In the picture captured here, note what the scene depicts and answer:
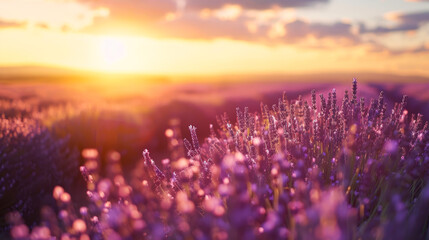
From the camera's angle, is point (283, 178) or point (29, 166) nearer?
point (283, 178)

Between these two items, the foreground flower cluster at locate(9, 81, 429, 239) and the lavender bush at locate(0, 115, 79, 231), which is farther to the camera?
the lavender bush at locate(0, 115, 79, 231)

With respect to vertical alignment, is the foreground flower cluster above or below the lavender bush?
above

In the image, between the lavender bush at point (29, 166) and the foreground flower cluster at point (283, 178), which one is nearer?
the foreground flower cluster at point (283, 178)

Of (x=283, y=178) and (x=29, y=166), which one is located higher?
(x=283, y=178)

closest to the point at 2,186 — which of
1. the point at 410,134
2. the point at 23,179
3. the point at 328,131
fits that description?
the point at 23,179

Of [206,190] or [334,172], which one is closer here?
[206,190]

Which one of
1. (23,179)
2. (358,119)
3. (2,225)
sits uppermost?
(358,119)

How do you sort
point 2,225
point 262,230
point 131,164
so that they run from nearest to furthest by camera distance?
point 262,230
point 2,225
point 131,164

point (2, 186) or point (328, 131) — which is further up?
point (328, 131)

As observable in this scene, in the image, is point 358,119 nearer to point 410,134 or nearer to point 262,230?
point 410,134

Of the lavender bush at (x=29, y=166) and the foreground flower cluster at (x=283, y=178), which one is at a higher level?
the foreground flower cluster at (x=283, y=178)

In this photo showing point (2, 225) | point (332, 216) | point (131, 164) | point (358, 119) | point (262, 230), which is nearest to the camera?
point (332, 216)
